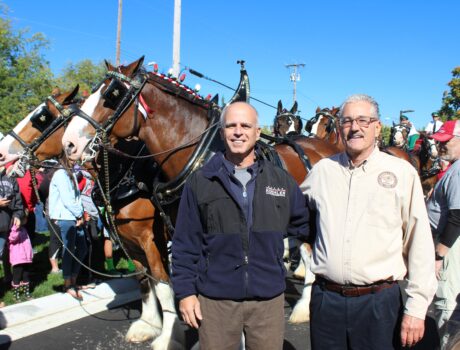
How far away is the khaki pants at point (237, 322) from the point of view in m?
2.05

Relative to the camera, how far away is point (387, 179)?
2018 mm

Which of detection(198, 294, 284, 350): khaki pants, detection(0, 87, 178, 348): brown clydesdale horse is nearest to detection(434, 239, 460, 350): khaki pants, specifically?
detection(198, 294, 284, 350): khaki pants

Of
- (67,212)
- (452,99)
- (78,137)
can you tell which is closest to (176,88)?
(78,137)

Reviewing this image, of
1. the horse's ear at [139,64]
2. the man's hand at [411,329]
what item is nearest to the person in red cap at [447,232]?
the man's hand at [411,329]

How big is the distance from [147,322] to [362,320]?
2.78 m

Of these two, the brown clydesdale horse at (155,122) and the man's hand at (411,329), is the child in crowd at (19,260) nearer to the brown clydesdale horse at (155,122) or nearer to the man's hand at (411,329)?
the brown clydesdale horse at (155,122)

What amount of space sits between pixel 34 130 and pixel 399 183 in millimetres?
3539

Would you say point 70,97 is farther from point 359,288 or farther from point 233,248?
point 359,288

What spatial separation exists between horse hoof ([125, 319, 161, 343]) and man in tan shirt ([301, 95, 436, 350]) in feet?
8.08

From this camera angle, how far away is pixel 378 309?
198 centimetres

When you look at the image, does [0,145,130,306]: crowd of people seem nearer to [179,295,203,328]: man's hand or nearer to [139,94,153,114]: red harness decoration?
[139,94,153,114]: red harness decoration

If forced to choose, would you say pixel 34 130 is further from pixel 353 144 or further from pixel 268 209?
pixel 353 144

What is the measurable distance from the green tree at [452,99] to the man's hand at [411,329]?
102 feet

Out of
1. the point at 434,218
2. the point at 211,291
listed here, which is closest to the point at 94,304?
the point at 211,291
